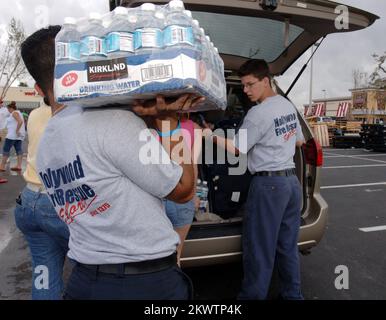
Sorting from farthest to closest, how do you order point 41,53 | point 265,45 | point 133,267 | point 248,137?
point 265,45
point 248,137
point 41,53
point 133,267

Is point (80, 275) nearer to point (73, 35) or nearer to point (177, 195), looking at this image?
point (177, 195)

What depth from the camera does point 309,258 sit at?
3.96 meters

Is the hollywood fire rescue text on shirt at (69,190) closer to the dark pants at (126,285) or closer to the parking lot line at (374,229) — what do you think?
the dark pants at (126,285)

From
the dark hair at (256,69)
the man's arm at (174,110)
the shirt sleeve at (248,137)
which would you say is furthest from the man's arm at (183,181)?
the dark hair at (256,69)

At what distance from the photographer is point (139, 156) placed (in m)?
1.27

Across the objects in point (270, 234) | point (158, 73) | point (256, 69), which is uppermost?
point (256, 69)

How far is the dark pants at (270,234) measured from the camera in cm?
273

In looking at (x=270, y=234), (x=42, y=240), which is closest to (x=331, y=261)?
(x=270, y=234)

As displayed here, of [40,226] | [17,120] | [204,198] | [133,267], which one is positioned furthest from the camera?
[17,120]

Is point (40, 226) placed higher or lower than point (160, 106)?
lower

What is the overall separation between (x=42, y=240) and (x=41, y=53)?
111 centimetres

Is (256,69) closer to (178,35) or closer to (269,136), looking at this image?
(269,136)

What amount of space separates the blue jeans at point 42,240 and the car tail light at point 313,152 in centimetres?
220

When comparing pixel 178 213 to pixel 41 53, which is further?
pixel 178 213
